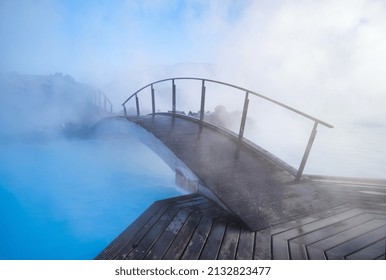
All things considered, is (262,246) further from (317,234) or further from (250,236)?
(317,234)

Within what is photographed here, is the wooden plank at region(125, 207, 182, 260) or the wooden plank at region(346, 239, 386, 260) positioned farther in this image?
the wooden plank at region(125, 207, 182, 260)

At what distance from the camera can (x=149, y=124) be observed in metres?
5.49

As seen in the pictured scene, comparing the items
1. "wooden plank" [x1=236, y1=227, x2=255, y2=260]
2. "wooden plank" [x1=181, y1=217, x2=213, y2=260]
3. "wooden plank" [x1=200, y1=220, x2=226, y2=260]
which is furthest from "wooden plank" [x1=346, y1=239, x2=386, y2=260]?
"wooden plank" [x1=181, y1=217, x2=213, y2=260]

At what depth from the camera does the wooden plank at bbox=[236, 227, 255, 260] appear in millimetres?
1938

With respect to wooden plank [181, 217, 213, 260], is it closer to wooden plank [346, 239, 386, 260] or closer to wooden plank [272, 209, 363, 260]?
wooden plank [272, 209, 363, 260]

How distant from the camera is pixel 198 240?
2156 mm

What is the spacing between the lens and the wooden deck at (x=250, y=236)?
195cm

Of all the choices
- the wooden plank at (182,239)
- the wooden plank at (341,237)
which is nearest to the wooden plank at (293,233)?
the wooden plank at (341,237)

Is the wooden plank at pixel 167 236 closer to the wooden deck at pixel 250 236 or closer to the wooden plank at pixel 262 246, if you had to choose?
the wooden deck at pixel 250 236

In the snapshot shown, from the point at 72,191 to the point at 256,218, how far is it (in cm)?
774
